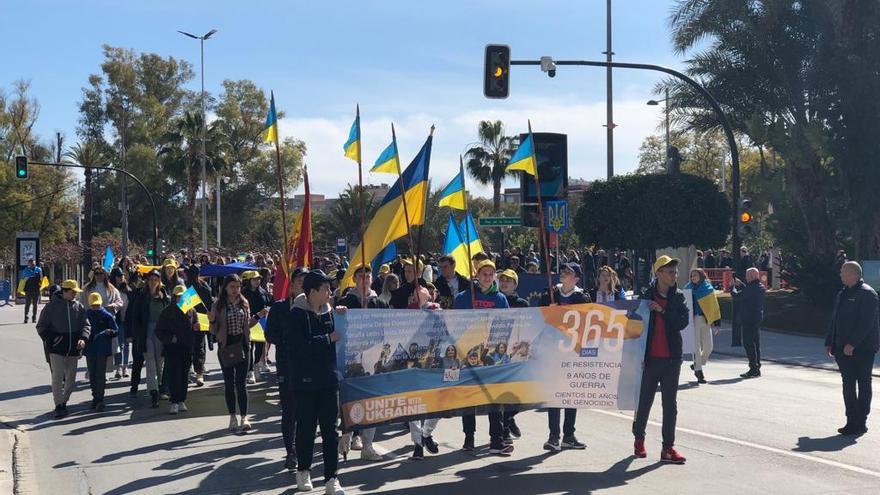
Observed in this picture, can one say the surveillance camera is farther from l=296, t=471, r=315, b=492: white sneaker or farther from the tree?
l=296, t=471, r=315, b=492: white sneaker

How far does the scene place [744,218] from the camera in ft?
80.5

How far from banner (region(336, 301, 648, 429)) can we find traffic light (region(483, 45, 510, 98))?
11.6 m

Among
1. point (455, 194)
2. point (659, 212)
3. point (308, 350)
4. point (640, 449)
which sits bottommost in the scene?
point (640, 449)

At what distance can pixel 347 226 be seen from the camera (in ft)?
184

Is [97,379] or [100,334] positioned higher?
[100,334]

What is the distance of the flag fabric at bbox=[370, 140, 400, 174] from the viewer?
10.7 m

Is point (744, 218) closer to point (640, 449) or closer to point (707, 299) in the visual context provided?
point (707, 299)

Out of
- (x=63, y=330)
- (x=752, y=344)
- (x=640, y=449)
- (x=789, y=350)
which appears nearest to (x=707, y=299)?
(x=752, y=344)

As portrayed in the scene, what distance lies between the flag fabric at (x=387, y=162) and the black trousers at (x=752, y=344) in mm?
8032

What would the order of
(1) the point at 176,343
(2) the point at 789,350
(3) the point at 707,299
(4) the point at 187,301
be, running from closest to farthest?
1. (1) the point at 176,343
2. (4) the point at 187,301
3. (3) the point at 707,299
4. (2) the point at 789,350

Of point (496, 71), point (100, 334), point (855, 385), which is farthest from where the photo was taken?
point (496, 71)

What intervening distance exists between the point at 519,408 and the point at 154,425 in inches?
200

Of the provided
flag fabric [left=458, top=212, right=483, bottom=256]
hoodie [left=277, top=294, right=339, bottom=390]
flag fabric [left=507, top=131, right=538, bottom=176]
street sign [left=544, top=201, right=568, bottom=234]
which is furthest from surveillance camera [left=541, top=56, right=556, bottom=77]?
hoodie [left=277, top=294, right=339, bottom=390]

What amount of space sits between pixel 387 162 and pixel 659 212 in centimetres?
2048
